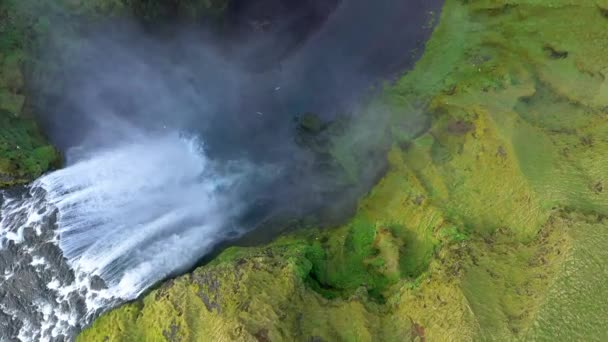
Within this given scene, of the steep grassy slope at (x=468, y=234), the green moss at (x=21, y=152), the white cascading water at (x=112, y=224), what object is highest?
the green moss at (x=21, y=152)

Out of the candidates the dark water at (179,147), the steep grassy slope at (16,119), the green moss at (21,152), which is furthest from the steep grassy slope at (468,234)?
the steep grassy slope at (16,119)

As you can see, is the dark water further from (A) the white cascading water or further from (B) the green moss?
(B) the green moss

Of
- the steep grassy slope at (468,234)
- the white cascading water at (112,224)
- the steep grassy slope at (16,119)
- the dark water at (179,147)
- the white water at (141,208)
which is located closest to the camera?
the steep grassy slope at (468,234)

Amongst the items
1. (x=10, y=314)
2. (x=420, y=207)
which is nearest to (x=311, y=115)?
(x=420, y=207)

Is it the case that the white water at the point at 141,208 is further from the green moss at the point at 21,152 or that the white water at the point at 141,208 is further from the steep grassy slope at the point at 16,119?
the steep grassy slope at the point at 16,119

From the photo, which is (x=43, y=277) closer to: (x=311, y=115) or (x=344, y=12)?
(x=311, y=115)

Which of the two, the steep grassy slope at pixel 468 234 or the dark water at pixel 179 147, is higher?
the dark water at pixel 179 147
